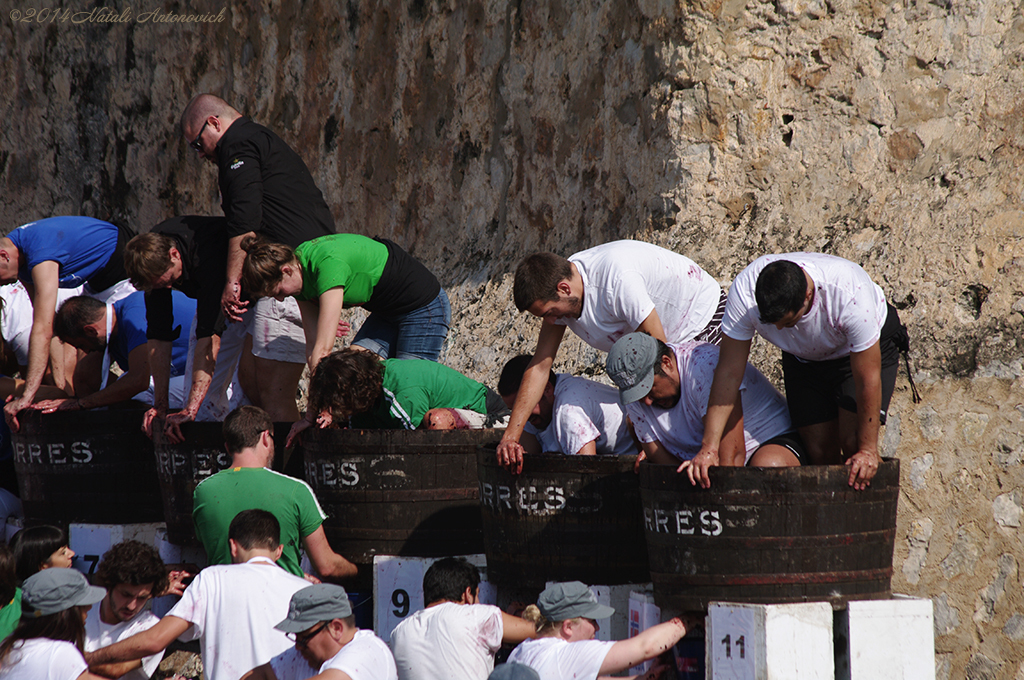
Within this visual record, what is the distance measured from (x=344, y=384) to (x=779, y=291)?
1908 millimetres

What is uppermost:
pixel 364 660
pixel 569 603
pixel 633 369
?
pixel 633 369

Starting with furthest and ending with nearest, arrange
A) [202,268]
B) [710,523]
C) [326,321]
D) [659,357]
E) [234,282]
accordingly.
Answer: [202,268]
[234,282]
[326,321]
[659,357]
[710,523]

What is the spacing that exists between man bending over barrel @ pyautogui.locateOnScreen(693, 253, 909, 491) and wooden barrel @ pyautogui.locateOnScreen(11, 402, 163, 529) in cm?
342

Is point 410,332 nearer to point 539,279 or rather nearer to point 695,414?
point 539,279

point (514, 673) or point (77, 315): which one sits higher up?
point (77, 315)

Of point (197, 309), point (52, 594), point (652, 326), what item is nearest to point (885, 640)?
point (652, 326)

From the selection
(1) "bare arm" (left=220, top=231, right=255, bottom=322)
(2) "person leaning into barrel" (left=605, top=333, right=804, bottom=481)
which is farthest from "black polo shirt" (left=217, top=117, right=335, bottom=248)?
(2) "person leaning into barrel" (left=605, top=333, right=804, bottom=481)

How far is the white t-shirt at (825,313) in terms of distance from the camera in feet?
11.1

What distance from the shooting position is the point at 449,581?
3.72 metres

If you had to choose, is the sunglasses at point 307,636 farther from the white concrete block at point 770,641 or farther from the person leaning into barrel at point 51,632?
the white concrete block at point 770,641

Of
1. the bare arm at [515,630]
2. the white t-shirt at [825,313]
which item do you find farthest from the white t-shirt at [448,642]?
the white t-shirt at [825,313]

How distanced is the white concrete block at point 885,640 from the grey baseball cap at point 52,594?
2542 mm

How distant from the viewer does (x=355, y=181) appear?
8.07 meters

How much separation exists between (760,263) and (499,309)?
3.04 meters
